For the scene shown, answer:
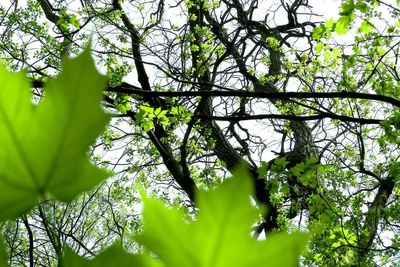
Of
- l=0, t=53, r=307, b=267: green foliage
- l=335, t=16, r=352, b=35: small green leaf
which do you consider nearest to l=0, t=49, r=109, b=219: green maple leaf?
l=0, t=53, r=307, b=267: green foliage

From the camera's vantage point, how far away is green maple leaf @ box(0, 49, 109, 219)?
0.50 feet

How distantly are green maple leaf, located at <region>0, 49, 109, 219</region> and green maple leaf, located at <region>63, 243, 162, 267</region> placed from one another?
1.2 inches

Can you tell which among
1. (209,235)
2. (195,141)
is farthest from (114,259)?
(195,141)

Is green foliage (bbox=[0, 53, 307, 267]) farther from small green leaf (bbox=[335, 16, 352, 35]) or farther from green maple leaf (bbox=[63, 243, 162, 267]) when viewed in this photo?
small green leaf (bbox=[335, 16, 352, 35])

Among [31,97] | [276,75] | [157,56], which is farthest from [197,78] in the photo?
[31,97]

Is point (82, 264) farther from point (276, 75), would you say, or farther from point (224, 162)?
point (276, 75)

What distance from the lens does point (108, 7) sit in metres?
6.19

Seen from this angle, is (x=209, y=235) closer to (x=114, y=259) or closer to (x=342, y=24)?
(x=114, y=259)

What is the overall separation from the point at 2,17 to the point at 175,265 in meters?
5.90

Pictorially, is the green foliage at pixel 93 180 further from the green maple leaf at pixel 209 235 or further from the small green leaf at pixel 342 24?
the small green leaf at pixel 342 24

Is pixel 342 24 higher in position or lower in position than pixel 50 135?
higher

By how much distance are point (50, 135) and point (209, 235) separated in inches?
2.5

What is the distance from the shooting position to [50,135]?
0.54 ft

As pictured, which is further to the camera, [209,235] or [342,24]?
[342,24]
